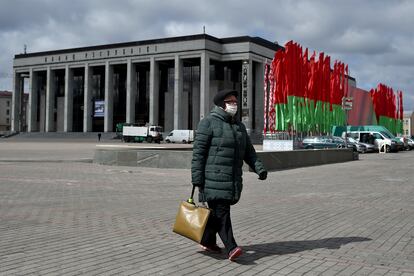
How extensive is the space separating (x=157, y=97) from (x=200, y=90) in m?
8.82

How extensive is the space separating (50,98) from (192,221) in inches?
3797

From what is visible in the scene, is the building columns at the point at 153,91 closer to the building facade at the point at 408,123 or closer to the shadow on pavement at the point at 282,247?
the shadow on pavement at the point at 282,247

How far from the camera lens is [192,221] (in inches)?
205

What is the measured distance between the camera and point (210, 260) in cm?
530

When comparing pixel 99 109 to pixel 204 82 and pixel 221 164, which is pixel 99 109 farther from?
pixel 221 164

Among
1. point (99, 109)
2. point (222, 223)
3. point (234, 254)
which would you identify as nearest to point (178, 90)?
point (99, 109)

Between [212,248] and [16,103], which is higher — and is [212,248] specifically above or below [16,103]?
below

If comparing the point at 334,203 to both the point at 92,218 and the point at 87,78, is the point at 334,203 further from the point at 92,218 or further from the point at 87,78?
the point at 87,78

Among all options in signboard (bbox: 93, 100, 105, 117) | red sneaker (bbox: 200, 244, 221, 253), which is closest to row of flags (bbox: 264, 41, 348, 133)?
red sneaker (bbox: 200, 244, 221, 253)

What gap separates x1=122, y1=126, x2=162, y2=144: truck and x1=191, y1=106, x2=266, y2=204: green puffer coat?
6437 cm

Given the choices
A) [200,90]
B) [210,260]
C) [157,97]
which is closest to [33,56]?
[157,97]

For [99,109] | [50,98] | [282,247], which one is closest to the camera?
[282,247]

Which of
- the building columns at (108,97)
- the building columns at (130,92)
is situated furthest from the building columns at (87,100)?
the building columns at (130,92)

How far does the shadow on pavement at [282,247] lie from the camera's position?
544 cm
